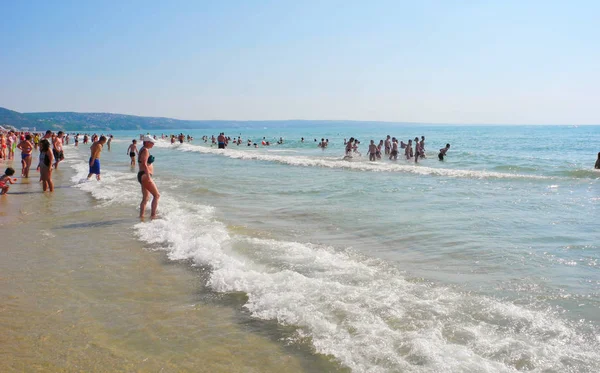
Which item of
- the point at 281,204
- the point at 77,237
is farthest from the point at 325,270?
the point at 281,204

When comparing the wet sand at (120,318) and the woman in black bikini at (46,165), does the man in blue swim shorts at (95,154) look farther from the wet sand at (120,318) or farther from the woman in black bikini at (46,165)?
the wet sand at (120,318)

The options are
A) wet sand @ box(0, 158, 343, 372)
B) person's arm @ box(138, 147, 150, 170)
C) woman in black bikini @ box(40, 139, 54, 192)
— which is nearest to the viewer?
wet sand @ box(0, 158, 343, 372)

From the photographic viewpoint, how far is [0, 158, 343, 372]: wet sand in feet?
11.2

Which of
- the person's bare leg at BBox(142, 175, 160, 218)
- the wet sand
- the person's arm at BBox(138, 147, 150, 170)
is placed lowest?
the wet sand

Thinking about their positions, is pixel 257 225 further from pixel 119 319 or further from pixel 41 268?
pixel 119 319

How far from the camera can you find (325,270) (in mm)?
5688

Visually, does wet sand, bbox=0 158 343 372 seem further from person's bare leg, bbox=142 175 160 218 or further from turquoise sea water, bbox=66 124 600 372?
person's bare leg, bbox=142 175 160 218

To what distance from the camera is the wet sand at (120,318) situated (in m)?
3.40

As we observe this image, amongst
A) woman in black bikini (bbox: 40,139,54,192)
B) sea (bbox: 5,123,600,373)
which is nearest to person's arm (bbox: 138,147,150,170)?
sea (bbox: 5,123,600,373)

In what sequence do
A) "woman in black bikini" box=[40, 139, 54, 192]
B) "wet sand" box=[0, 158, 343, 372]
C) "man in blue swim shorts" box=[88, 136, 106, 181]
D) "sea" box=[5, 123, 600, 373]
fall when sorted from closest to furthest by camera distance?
"wet sand" box=[0, 158, 343, 372], "sea" box=[5, 123, 600, 373], "woman in black bikini" box=[40, 139, 54, 192], "man in blue swim shorts" box=[88, 136, 106, 181]

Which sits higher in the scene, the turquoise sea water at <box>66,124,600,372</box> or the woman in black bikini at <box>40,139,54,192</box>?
the woman in black bikini at <box>40,139,54,192</box>

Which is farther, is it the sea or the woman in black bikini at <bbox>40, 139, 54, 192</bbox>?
the woman in black bikini at <bbox>40, 139, 54, 192</bbox>

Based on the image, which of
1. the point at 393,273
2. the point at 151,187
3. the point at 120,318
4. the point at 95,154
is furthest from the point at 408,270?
the point at 95,154

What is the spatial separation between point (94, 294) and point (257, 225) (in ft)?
13.7
